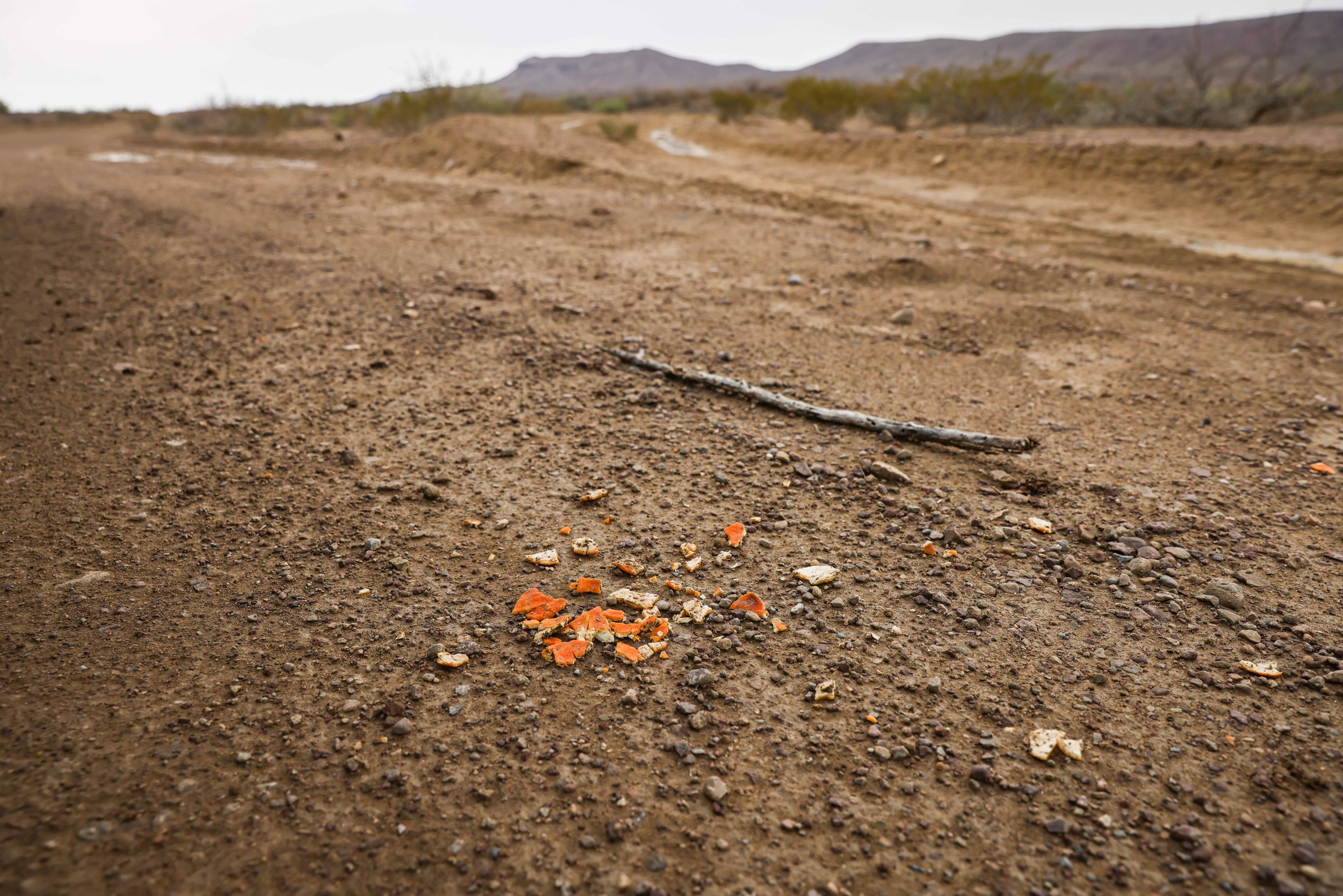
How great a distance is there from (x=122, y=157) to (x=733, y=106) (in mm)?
18076

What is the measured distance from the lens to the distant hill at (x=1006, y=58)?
55.3 metres

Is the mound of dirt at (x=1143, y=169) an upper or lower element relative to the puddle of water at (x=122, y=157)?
lower

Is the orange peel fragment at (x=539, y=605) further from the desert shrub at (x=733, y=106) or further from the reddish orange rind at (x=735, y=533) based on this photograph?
the desert shrub at (x=733, y=106)

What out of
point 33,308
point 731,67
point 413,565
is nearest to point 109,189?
point 33,308

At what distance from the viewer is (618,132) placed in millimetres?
17141

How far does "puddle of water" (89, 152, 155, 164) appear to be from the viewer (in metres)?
13.1

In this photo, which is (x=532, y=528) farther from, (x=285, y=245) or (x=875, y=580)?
(x=285, y=245)

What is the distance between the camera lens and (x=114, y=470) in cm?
279

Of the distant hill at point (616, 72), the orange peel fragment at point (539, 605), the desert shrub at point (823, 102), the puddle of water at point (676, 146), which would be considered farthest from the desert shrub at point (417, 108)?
the distant hill at point (616, 72)

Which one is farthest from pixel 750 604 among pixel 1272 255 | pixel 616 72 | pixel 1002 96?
pixel 616 72

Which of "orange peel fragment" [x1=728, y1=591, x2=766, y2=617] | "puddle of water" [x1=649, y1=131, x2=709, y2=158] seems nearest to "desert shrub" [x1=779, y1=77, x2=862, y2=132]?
"puddle of water" [x1=649, y1=131, x2=709, y2=158]

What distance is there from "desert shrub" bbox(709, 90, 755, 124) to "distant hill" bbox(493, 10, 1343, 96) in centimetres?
957

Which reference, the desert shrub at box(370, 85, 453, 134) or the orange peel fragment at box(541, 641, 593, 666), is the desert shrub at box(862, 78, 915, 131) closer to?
the desert shrub at box(370, 85, 453, 134)

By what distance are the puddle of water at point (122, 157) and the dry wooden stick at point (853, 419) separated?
14.2 metres
